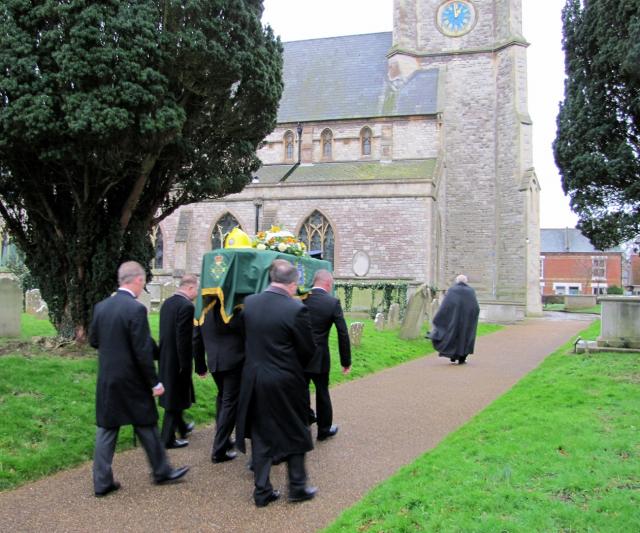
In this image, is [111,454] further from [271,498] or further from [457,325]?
[457,325]

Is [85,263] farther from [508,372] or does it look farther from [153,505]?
[508,372]

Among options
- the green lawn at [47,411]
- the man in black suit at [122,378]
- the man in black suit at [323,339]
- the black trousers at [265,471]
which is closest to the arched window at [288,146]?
the green lawn at [47,411]

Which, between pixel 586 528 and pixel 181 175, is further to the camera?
pixel 181 175

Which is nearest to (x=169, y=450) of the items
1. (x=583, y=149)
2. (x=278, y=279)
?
(x=278, y=279)

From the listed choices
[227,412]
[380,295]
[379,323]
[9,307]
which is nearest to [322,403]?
[227,412]

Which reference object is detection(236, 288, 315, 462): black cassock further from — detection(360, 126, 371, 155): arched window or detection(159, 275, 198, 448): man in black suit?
detection(360, 126, 371, 155): arched window

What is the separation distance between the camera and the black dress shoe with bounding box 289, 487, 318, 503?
4.72 m

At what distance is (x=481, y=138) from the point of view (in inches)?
1198

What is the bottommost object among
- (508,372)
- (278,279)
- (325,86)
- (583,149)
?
(508,372)

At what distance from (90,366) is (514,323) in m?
21.4

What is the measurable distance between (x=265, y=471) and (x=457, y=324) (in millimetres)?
9047

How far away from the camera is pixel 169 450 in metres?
6.22

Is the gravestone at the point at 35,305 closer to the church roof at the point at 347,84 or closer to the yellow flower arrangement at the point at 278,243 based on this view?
the yellow flower arrangement at the point at 278,243

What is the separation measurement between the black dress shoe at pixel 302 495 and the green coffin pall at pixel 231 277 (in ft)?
6.10
